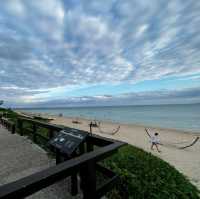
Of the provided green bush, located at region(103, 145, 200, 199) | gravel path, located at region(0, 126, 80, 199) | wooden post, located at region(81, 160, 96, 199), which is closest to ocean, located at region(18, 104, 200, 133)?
green bush, located at region(103, 145, 200, 199)

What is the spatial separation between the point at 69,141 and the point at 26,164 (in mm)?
2197

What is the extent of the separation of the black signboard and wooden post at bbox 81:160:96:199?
1.57ft

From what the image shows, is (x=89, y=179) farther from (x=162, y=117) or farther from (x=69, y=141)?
(x=162, y=117)

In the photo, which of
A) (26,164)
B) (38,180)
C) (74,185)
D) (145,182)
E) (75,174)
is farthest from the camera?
(26,164)

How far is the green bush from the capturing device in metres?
2.80

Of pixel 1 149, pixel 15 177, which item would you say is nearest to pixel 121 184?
pixel 15 177

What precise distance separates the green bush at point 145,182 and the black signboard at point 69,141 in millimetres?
1229

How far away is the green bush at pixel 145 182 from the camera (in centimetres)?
280

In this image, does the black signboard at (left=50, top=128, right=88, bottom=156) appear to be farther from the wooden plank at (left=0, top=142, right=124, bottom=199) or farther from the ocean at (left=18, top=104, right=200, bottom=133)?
the ocean at (left=18, top=104, right=200, bottom=133)

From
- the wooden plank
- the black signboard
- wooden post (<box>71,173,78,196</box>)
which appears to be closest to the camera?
the wooden plank

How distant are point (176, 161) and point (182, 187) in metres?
4.74

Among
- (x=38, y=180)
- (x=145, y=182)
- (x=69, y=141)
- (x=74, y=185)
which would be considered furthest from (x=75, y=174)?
(x=145, y=182)

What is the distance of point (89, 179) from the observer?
1.65 metres

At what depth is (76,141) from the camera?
85.8 inches
